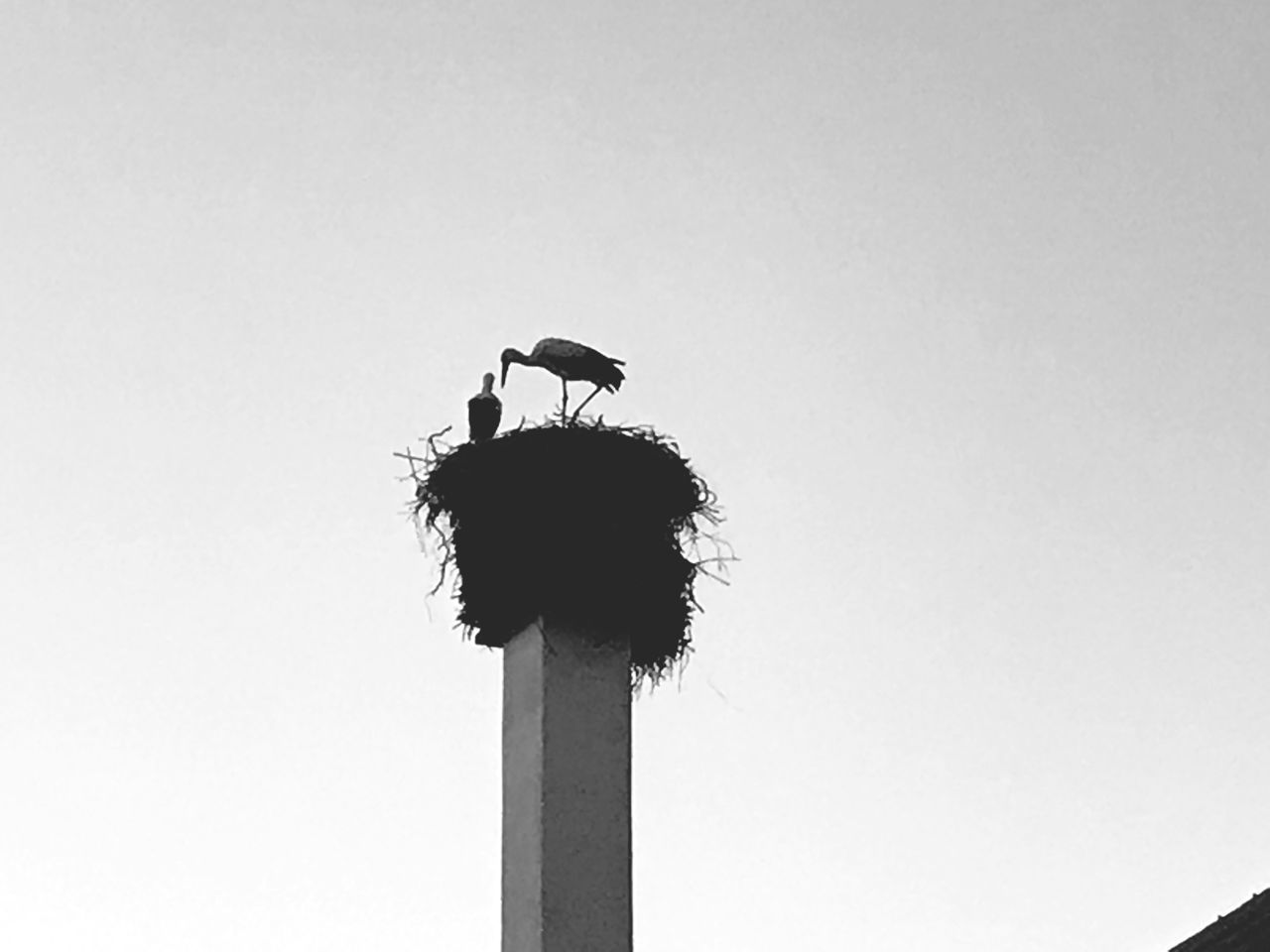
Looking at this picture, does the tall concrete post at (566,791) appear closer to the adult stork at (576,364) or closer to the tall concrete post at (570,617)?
the tall concrete post at (570,617)

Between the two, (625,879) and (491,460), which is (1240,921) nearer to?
(625,879)

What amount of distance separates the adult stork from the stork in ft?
0.74

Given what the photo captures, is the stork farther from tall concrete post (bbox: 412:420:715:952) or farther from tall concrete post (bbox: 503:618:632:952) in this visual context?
tall concrete post (bbox: 503:618:632:952)

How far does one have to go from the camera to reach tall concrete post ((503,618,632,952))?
680cm

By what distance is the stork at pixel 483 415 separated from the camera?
26.1 feet

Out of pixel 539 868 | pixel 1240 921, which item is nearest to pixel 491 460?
pixel 539 868

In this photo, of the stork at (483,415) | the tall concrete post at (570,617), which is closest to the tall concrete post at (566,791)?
the tall concrete post at (570,617)

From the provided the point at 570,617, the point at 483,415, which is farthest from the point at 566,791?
the point at 483,415

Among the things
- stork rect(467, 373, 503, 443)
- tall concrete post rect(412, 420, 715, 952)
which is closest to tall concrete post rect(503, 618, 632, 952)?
tall concrete post rect(412, 420, 715, 952)

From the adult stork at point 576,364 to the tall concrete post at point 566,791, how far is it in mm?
1076

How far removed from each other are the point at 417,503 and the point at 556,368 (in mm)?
758

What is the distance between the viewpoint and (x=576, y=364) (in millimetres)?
8125

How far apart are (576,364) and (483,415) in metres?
0.38

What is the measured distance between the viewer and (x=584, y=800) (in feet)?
23.1
